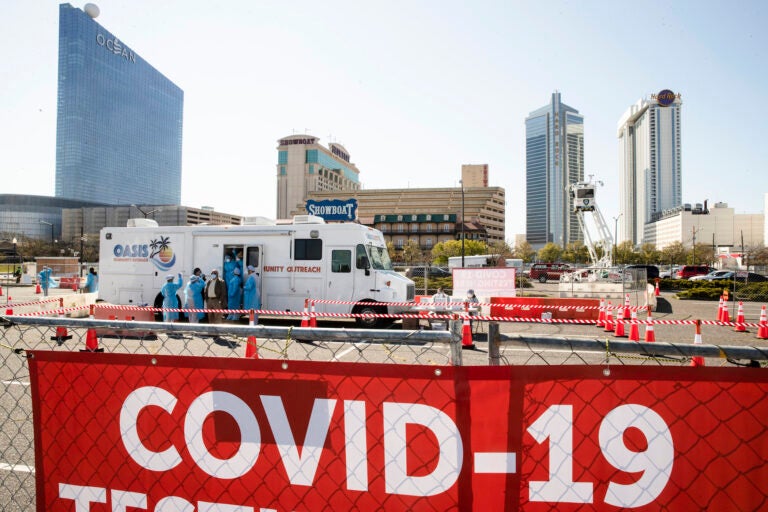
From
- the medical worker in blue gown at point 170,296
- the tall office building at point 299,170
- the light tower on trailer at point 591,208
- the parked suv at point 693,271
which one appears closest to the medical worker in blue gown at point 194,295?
the medical worker in blue gown at point 170,296

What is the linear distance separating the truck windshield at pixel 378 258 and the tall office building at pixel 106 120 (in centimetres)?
15781

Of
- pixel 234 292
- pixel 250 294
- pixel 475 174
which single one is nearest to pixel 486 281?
pixel 250 294

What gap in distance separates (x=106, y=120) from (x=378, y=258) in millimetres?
164452

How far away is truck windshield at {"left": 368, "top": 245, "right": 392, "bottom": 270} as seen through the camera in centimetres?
1365

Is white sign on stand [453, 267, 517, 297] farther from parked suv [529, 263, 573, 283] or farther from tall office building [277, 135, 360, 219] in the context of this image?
tall office building [277, 135, 360, 219]

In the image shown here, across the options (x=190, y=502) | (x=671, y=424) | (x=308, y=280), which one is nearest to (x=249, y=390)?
(x=190, y=502)

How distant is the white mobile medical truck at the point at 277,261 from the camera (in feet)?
44.2

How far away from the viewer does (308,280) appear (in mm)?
13703

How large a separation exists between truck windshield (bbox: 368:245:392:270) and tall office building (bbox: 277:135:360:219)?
131677 mm

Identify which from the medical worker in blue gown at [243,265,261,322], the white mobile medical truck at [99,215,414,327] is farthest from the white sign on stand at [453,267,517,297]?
the medical worker in blue gown at [243,265,261,322]

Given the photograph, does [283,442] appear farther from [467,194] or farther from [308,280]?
[467,194]

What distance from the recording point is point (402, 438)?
1.88 metres

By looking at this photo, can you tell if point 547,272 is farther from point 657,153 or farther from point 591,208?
point 657,153

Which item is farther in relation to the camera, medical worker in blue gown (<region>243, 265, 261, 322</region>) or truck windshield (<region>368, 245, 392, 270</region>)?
truck windshield (<region>368, 245, 392, 270</region>)
